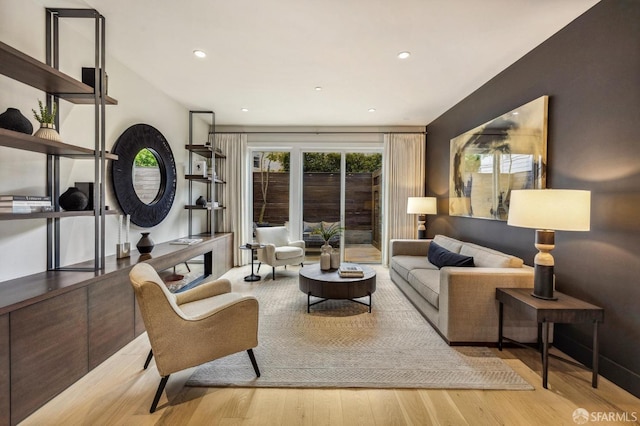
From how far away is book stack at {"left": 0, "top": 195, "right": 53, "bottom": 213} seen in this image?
1760mm

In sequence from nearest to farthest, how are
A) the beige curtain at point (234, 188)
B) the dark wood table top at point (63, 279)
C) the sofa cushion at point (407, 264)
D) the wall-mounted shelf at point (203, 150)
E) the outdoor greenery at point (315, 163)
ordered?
1. the dark wood table top at point (63, 279)
2. the sofa cushion at point (407, 264)
3. the wall-mounted shelf at point (203, 150)
4. the beige curtain at point (234, 188)
5. the outdoor greenery at point (315, 163)


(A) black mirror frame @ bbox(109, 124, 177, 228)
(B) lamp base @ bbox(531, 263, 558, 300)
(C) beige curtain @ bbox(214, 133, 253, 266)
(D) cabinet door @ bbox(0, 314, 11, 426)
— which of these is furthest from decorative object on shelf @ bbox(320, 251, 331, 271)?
(D) cabinet door @ bbox(0, 314, 11, 426)

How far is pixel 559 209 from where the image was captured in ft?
6.51

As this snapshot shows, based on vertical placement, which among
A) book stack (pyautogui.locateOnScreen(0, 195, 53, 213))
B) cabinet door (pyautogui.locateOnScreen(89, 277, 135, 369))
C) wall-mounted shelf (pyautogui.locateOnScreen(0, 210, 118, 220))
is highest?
book stack (pyautogui.locateOnScreen(0, 195, 53, 213))

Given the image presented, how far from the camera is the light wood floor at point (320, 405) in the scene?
1692mm

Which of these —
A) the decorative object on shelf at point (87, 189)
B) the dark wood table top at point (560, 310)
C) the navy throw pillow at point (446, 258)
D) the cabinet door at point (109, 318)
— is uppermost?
the decorative object on shelf at point (87, 189)

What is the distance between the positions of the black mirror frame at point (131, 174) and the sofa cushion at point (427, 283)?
10.6 feet

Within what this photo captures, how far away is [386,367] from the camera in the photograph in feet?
7.24

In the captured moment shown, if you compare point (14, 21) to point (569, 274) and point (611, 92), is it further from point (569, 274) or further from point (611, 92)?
point (569, 274)

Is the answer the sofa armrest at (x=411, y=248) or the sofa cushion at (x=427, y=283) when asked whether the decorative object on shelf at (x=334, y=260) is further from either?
the sofa armrest at (x=411, y=248)

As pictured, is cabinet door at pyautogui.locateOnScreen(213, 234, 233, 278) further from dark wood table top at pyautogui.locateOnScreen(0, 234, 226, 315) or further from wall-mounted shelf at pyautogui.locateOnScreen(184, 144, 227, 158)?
wall-mounted shelf at pyautogui.locateOnScreen(184, 144, 227, 158)

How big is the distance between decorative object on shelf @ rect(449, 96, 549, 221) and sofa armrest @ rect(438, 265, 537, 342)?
0.92m

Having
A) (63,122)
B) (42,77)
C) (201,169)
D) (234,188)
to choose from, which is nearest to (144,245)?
(63,122)

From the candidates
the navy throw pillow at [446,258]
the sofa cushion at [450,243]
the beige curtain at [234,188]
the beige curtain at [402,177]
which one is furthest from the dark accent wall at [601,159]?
the beige curtain at [234,188]
